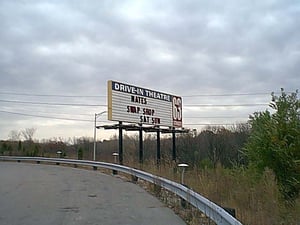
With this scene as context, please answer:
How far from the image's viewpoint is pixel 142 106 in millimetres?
30125

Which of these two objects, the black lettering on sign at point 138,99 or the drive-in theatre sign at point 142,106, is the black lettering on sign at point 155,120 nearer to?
the drive-in theatre sign at point 142,106

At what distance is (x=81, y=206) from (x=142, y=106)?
768 inches

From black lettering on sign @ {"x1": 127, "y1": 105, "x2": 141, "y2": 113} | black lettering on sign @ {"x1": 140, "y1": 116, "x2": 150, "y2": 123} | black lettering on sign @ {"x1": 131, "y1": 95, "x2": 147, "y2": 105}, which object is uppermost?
→ black lettering on sign @ {"x1": 131, "y1": 95, "x2": 147, "y2": 105}

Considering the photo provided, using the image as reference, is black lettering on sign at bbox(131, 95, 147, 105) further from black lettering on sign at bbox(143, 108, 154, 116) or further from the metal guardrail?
the metal guardrail

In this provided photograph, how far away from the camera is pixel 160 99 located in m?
32.6

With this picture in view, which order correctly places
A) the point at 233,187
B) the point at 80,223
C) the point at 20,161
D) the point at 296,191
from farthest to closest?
1. the point at 20,161
2. the point at 296,191
3. the point at 233,187
4. the point at 80,223

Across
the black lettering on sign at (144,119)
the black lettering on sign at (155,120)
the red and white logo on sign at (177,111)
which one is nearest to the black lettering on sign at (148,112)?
A: the black lettering on sign at (144,119)

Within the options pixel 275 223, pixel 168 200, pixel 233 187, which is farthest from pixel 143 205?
pixel 275 223

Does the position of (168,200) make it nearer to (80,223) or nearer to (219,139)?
(80,223)

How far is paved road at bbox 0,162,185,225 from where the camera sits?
8.95m

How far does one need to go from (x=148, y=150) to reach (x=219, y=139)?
30.6 feet

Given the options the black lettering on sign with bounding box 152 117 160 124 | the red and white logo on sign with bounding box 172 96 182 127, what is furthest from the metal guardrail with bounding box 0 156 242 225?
the red and white logo on sign with bounding box 172 96 182 127

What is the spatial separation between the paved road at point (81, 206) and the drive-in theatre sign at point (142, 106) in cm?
1170

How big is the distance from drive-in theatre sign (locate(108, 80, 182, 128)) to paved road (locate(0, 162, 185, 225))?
461 inches
